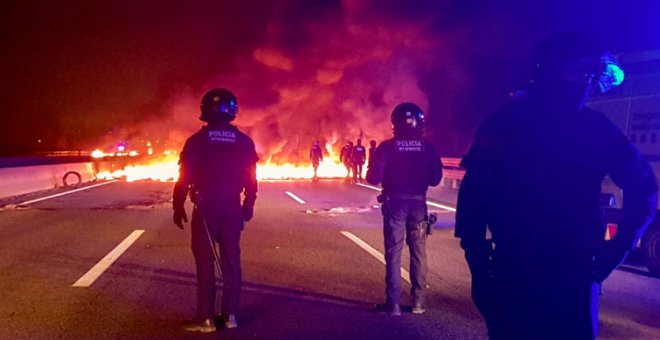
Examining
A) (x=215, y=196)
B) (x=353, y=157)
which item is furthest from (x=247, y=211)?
(x=353, y=157)

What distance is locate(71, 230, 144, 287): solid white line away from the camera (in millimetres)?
6719

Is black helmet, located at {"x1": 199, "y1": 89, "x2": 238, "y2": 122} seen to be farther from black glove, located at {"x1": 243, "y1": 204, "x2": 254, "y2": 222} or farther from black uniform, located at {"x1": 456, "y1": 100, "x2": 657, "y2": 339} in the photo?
black uniform, located at {"x1": 456, "y1": 100, "x2": 657, "y2": 339}

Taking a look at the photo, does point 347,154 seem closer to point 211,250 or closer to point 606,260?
point 211,250

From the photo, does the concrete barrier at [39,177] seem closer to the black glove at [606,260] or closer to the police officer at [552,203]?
the police officer at [552,203]

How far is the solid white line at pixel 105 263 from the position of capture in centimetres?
672

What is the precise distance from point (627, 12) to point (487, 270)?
1312 inches

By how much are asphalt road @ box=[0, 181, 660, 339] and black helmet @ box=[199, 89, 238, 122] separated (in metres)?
1.88

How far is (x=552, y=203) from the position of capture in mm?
2354

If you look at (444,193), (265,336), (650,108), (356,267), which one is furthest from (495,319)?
(444,193)

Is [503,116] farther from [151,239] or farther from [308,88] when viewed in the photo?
[308,88]

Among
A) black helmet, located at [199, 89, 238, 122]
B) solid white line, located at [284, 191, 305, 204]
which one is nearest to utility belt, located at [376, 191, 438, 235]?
black helmet, located at [199, 89, 238, 122]

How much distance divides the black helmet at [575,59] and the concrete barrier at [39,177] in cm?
1725

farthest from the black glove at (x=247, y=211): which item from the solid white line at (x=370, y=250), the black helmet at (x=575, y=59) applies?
the black helmet at (x=575, y=59)

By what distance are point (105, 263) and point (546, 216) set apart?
6.74 metres
